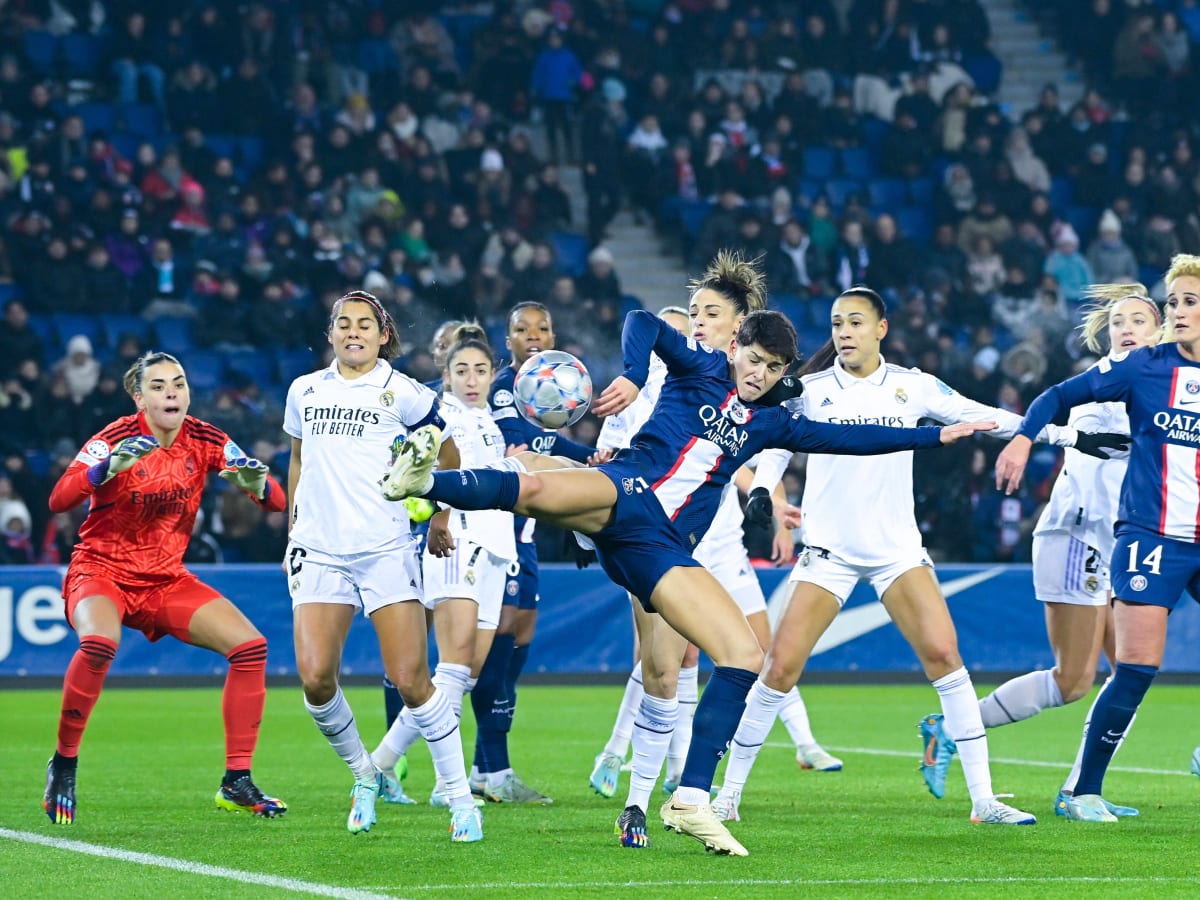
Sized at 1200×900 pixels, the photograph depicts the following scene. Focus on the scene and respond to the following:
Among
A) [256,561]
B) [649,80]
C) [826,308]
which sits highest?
[649,80]

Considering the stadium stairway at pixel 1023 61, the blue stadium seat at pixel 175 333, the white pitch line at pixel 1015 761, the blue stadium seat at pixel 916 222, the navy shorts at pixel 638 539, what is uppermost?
the stadium stairway at pixel 1023 61

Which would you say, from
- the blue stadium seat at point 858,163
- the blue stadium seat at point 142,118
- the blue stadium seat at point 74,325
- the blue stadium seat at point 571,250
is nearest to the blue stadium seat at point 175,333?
the blue stadium seat at point 74,325

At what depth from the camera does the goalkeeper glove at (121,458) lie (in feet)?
24.7

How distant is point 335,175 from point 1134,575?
47.3ft

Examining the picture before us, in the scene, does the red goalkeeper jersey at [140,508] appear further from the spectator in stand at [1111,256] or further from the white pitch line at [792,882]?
the spectator in stand at [1111,256]

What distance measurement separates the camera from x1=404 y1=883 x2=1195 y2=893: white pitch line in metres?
5.77

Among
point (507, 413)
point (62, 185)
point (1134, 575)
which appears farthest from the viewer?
point (62, 185)

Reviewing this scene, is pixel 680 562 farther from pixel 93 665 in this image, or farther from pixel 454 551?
pixel 93 665

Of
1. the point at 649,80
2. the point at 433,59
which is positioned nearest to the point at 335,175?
the point at 433,59

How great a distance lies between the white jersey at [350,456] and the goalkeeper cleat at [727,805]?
5.85 feet

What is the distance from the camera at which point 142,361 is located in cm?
805

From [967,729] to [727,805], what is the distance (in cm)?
109

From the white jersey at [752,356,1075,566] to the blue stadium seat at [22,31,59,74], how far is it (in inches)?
620

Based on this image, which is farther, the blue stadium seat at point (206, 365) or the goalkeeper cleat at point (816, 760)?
the blue stadium seat at point (206, 365)
